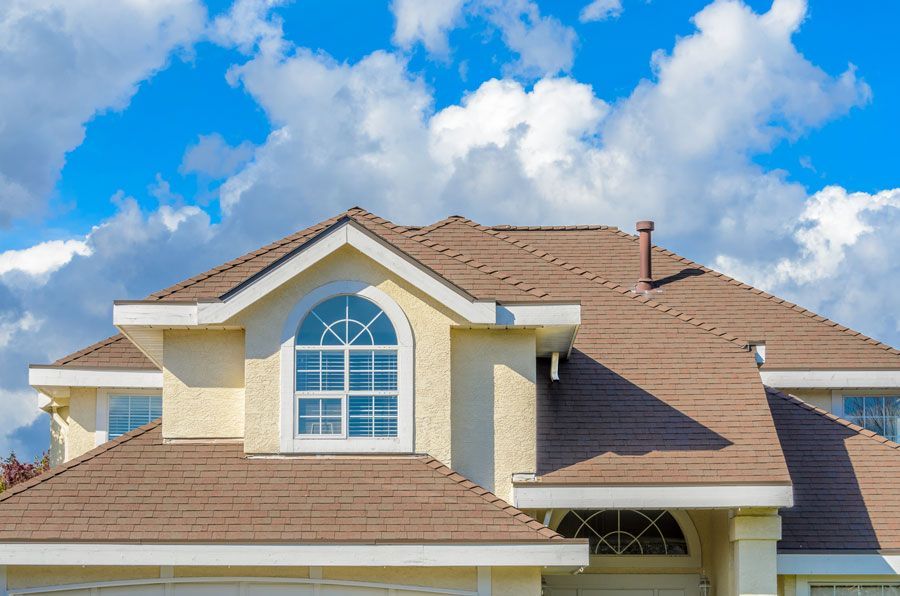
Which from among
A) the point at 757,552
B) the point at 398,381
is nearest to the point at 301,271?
the point at 398,381

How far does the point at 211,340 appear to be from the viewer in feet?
56.0

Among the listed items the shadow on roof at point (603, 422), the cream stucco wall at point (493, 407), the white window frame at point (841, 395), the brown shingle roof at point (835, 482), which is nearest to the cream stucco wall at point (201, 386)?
the cream stucco wall at point (493, 407)

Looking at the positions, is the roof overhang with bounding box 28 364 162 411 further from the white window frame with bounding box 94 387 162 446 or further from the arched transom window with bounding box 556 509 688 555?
the arched transom window with bounding box 556 509 688 555

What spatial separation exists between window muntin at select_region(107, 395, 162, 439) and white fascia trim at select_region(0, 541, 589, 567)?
25.0 feet

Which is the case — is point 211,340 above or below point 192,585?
above

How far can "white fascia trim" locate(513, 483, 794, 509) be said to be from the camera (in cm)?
1633

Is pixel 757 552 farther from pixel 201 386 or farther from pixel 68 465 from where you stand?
pixel 68 465

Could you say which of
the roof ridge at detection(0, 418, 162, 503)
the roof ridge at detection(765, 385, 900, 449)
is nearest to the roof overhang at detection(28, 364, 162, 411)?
the roof ridge at detection(0, 418, 162, 503)

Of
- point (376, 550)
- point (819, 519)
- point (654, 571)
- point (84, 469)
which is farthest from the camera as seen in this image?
point (654, 571)

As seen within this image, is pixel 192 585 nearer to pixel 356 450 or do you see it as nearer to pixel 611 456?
pixel 356 450

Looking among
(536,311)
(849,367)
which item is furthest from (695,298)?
(536,311)

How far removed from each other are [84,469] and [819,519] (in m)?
9.34

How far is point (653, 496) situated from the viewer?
647 inches

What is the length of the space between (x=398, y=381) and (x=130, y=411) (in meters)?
7.68
